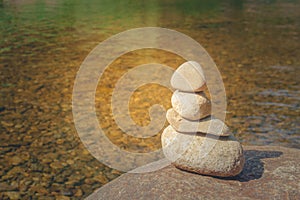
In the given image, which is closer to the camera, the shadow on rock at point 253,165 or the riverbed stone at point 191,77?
the riverbed stone at point 191,77

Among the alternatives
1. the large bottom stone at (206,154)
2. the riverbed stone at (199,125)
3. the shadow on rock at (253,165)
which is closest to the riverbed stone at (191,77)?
the riverbed stone at (199,125)

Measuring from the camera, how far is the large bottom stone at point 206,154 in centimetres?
424

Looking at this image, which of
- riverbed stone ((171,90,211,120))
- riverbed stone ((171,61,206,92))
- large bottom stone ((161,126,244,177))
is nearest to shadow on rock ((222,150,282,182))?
large bottom stone ((161,126,244,177))

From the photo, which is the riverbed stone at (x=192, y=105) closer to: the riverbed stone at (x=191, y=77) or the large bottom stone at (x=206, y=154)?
the riverbed stone at (x=191, y=77)

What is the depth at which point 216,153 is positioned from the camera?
4246 millimetres

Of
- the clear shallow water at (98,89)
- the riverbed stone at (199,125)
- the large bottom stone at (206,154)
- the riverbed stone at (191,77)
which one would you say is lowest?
the clear shallow water at (98,89)

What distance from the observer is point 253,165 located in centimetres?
469

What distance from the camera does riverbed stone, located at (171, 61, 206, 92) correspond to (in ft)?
14.0

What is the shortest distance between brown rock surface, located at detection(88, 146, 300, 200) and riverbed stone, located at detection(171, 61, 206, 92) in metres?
1.03

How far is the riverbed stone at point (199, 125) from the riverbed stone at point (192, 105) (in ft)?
0.25

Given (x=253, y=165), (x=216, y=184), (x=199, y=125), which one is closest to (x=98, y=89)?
(x=199, y=125)

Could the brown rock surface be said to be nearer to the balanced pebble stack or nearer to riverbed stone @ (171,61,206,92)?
the balanced pebble stack

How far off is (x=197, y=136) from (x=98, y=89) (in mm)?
5679

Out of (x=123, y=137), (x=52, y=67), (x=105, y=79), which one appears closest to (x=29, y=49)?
(x=52, y=67)
